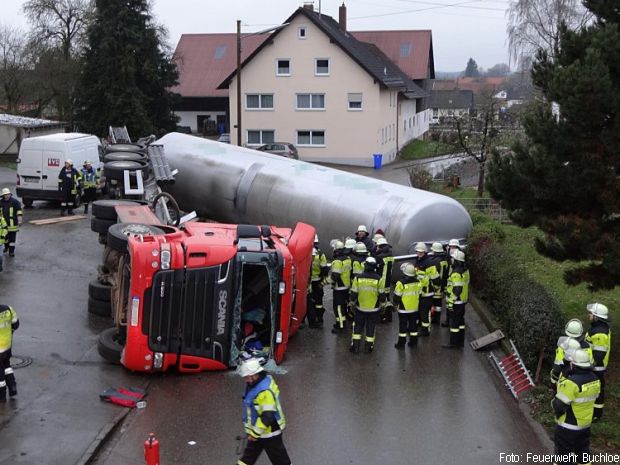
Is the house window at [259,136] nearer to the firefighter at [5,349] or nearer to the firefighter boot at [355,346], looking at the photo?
the firefighter boot at [355,346]

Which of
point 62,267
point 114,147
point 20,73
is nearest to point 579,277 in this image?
point 62,267

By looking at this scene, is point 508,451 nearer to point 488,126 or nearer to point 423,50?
point 488,126

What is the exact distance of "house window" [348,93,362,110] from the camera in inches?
1692

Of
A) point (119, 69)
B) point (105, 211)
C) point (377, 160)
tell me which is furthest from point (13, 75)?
point (105, 211)

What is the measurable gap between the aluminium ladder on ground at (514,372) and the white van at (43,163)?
15.3 m

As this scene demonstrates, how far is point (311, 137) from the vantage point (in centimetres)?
4431

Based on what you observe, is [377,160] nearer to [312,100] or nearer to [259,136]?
[312,100]

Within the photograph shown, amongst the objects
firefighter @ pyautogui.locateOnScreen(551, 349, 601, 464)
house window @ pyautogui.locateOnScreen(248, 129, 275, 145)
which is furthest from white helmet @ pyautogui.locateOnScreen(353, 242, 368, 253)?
house window @ pyautogui.locateOnScreen(248, 129, 275, 145)

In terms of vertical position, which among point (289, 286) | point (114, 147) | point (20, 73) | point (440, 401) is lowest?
point (440, 401)

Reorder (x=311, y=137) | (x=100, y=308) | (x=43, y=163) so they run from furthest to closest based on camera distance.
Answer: (x=311, y=137), (x=43, y=163), (x=100, y=308)

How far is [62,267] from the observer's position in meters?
17.1

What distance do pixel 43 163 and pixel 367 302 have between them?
14131mm

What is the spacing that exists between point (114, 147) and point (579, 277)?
44.3 feet

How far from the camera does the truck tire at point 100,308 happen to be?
1377 centimetres
